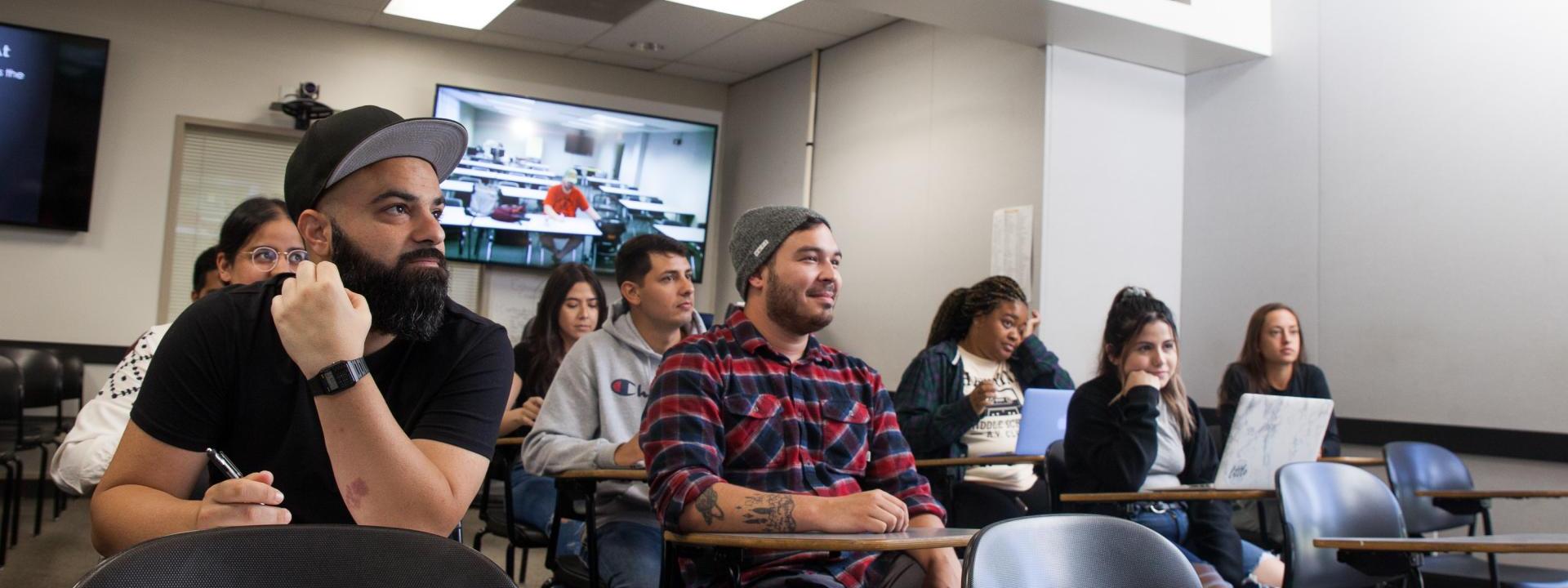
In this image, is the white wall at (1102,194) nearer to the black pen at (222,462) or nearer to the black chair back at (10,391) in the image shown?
the black pen at (222,462)

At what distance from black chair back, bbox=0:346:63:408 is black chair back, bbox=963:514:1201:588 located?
5.46 metres

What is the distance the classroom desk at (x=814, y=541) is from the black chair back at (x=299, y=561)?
67cm

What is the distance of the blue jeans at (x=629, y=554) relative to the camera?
2553 mm

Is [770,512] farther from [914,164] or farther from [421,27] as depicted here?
[421,27]

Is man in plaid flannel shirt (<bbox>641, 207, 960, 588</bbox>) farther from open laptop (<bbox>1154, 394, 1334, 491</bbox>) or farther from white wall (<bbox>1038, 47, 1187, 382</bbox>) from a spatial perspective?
white wall (<bbox>1038, 47, 1187, 382</bbox>)

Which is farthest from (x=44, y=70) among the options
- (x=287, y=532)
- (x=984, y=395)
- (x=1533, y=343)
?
(x=1533, y=343)

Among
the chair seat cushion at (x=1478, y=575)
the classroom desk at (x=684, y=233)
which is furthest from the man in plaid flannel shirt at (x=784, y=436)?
the classroom desk at (x=684, y=233)

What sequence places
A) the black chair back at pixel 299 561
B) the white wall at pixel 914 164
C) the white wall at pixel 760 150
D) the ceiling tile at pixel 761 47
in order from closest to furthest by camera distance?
1. the black chair back at pixel 299 561
2. the white wall at pixel 914 164
3. the ceiling tile at pixel 761 47
4. the white wall at pixel 760 150

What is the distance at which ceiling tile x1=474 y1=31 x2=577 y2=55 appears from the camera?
6.71 meters

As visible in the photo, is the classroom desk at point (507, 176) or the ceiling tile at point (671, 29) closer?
the ceiling tile at point (671, 29)

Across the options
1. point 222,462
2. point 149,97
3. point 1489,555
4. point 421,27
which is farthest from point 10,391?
point 1489,555

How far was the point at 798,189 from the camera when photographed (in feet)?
22.7

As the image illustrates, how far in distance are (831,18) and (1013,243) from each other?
5.94 feet

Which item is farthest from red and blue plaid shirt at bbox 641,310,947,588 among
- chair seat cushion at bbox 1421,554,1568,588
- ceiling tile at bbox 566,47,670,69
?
ceiling tile at bbox 566,47,670,69
